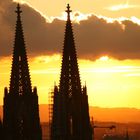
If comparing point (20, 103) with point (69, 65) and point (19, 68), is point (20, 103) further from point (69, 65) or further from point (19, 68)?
point (69, 65)

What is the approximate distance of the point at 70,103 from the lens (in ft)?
346

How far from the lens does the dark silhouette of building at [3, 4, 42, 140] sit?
334 feet

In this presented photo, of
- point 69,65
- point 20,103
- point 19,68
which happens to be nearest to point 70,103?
point 69,65

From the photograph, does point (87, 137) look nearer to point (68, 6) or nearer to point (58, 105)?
point (58, 105)

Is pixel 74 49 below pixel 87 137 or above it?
above

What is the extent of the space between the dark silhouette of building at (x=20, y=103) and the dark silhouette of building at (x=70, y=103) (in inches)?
A: 112

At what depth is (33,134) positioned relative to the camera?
10219 centimetres

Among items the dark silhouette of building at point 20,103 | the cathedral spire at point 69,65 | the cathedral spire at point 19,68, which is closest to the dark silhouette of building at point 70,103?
the cathedral spire at point 69,65

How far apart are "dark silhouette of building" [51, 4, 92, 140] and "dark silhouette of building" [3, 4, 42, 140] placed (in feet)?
9.36

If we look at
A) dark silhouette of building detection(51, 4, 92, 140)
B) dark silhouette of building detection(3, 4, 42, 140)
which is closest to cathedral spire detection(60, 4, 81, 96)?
dark silhouette of building detection(51, 4, 92, 140)

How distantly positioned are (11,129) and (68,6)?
17.9 meters

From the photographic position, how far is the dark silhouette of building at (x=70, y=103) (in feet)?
341

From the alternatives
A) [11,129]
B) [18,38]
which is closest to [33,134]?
[11,129]

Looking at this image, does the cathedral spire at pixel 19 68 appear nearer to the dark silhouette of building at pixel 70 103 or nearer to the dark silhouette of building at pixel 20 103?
the dark silhouette of building at pixel 20 103
